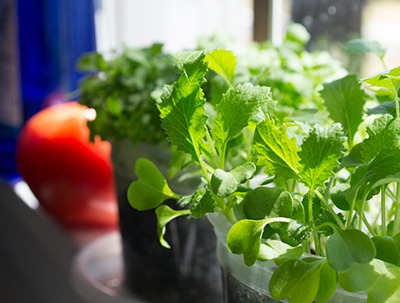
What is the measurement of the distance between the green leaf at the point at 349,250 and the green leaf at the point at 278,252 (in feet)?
0.08

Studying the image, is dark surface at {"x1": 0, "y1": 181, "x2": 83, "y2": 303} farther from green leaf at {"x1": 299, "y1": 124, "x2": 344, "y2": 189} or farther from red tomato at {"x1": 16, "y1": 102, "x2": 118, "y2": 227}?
green leaf at {"x1": 299, "y1": 124, "x2": 344, "y2": 189}

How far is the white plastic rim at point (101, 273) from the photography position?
0.51 meters

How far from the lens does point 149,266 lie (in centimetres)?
48

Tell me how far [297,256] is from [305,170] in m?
0.03

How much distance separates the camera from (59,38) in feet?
2.68

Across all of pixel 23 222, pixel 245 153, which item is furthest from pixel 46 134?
pixel 245 153

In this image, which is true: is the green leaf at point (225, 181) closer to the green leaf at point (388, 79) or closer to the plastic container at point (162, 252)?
the green leaf at point (388, 79)

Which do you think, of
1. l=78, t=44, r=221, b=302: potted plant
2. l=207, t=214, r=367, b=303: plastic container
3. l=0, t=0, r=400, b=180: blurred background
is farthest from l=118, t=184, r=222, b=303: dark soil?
l=0, t=0, r=400, b=180: blurred background

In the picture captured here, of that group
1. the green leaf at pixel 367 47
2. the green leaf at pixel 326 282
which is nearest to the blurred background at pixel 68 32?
the green leaf at pixel 367 47

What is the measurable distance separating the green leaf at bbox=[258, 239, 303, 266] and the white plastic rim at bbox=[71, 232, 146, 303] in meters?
0.27

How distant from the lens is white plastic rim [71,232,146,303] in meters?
0.51

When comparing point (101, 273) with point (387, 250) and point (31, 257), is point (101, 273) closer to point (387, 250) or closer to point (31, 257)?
point (31, 257)

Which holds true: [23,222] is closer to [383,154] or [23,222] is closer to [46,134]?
[46,134]

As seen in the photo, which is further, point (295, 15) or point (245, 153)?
point (295, 15)
